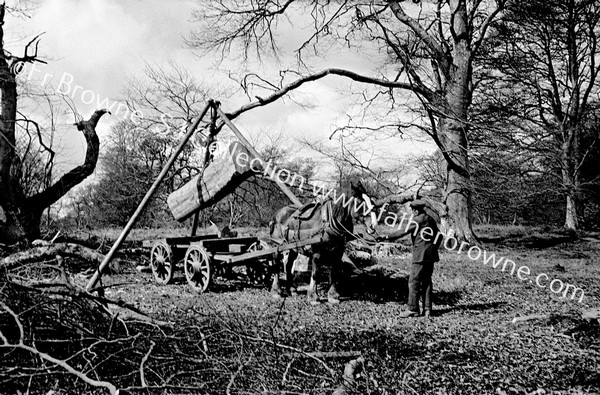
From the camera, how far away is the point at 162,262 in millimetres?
11977

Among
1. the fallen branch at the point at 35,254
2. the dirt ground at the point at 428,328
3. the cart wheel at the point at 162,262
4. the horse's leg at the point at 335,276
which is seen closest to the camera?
the dirt ground at the point at 428,328

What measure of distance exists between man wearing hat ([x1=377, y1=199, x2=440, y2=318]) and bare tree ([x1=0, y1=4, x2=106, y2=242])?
1042cm

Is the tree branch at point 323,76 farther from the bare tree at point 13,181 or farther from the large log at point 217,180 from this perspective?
the bare tree at point 13,181

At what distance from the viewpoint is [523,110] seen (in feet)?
88.4

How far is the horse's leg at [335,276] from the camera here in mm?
9985

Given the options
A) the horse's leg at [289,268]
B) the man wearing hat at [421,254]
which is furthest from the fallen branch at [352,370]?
the horse's leg at [289,268]

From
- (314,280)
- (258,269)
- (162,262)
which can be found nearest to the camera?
(314,280)

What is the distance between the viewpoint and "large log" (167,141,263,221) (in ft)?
36.2

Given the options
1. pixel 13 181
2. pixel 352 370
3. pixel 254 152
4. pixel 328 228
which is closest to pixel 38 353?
pixel 352 370

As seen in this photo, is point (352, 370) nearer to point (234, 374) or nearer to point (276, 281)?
point (234, 374)

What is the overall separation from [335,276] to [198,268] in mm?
2770

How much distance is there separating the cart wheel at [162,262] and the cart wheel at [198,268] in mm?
617

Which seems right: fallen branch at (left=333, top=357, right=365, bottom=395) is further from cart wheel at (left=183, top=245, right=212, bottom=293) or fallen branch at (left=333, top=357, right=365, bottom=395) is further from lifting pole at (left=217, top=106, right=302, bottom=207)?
lifting pole at (left=217, top=106, right=302, bottom=207)

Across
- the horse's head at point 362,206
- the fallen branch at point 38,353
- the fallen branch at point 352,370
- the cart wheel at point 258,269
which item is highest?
the horse's head at point 362,206
